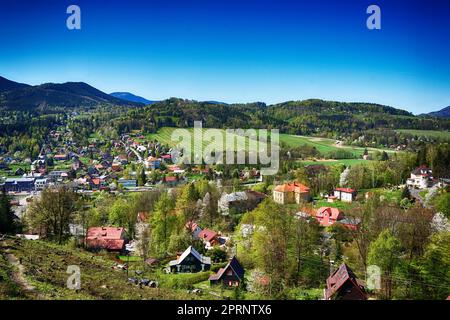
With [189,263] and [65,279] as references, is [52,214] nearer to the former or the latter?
[189,263]

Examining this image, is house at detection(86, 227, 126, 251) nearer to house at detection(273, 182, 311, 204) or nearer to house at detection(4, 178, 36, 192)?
house at detection(273, 182, 311, 204)

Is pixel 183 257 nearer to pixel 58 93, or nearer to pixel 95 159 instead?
pixel 95 159

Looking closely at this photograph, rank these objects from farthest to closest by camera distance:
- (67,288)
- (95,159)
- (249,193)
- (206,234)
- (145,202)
A: 1. (95,159)
2. (249,193)
3. (145,202)
4. (206,234)
5. (67,288)

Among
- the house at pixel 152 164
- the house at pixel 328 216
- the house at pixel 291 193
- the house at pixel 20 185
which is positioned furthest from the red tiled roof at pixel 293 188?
the house at pixel 20 185

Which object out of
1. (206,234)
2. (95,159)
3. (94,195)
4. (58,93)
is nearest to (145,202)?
(206,234)

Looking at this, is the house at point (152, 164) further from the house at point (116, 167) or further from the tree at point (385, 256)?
the tree at point (385, 256)
